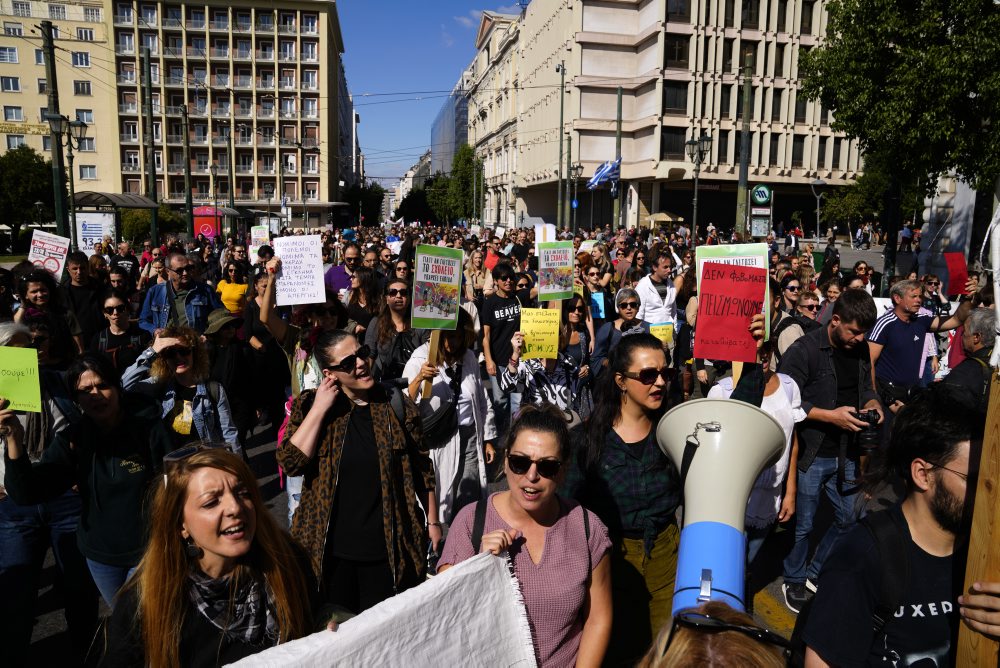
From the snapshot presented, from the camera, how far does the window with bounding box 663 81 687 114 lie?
4700 centimetres

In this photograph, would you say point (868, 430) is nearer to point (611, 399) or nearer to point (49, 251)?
point (611, 399)

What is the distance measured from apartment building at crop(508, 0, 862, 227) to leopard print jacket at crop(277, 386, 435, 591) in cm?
4398

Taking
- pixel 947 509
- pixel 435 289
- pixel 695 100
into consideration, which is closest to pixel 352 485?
pixel 435 289

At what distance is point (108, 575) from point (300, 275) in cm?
269

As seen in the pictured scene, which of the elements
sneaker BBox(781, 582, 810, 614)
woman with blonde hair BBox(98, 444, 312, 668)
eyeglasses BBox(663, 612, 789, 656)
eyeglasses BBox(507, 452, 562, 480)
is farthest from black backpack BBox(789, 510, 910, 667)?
sneaker BBox(781, 582, 810, 614)

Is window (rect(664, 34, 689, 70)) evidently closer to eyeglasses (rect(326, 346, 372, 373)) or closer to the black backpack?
eyeglasses (rect(326, 346, 372, 373))

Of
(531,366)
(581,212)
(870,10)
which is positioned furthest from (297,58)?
(531,366)

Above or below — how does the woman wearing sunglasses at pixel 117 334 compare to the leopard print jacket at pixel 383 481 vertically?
above

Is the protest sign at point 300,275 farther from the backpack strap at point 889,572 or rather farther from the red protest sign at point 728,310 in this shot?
the backpack strap at point 889,572

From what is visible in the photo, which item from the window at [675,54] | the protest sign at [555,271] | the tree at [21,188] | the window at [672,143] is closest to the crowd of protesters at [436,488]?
the protest sign at [555,271]

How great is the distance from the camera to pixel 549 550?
8.21 ft

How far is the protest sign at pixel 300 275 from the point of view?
5473 mm

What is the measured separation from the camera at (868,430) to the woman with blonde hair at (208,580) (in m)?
3.23

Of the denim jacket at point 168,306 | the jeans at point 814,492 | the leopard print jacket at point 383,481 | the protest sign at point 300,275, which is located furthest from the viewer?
the denim jacket at point 168,306
